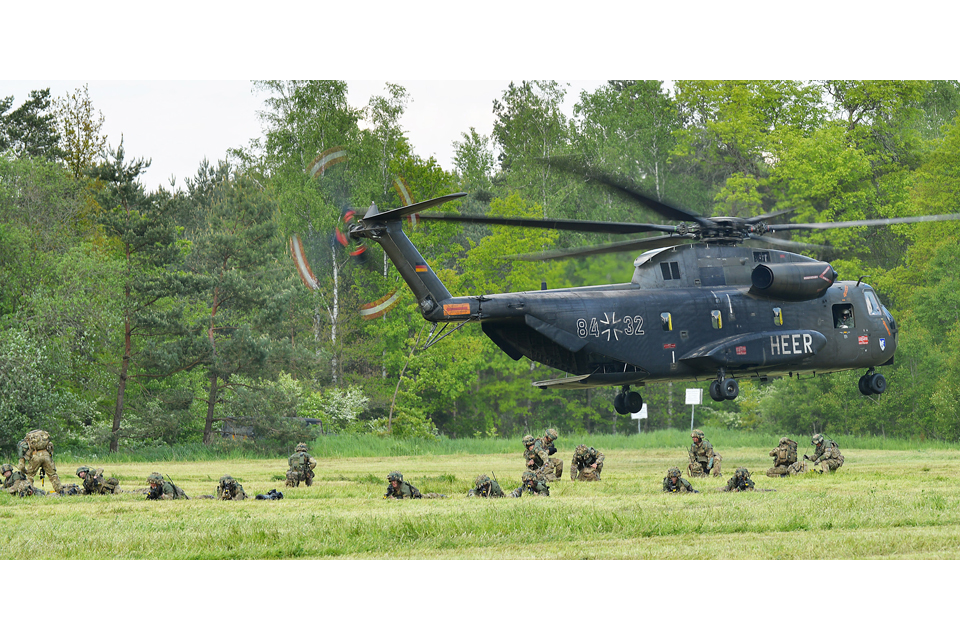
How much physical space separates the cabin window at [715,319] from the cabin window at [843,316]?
10.6ft

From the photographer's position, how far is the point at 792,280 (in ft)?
74.9

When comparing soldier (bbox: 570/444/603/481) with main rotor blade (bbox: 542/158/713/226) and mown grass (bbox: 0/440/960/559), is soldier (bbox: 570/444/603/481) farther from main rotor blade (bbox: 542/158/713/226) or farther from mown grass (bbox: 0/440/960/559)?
main rotor blade (bbox: 542/158/713/226)

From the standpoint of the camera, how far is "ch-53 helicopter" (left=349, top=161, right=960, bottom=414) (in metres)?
20.8

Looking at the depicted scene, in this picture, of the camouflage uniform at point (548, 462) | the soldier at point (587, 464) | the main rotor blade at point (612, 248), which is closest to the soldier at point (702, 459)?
the soldier at point (587, 464)

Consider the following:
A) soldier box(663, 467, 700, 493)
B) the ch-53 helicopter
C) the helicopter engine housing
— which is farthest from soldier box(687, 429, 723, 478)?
the helicopter engine housing

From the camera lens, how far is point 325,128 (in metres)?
43.2

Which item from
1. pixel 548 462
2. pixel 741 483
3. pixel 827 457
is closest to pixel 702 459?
pixel 827 457

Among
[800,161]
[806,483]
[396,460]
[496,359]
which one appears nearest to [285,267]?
[496,359]

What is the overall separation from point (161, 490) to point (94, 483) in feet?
4.85

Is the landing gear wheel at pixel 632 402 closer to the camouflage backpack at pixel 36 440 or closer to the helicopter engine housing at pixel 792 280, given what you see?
the helicopter engine housing at pixel 792 280

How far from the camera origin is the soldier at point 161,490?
14.8m

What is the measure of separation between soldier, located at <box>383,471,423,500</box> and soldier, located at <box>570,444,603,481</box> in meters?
3.68

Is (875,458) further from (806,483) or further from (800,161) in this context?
(800,161)
